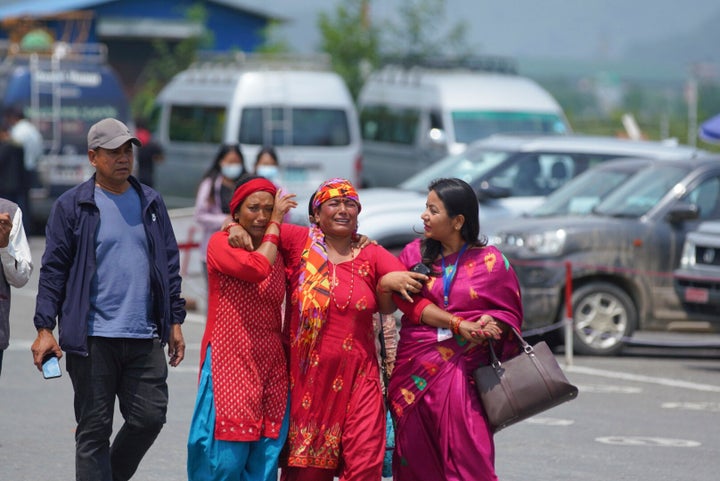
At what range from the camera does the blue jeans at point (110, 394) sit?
6.64m

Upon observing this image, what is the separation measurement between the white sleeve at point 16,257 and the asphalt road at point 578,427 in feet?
5.00

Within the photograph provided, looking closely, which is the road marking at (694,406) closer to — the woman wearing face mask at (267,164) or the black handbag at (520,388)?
the woman wearing face mask at (267,164)

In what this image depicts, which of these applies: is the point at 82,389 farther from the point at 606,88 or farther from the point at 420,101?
the point at 606,88

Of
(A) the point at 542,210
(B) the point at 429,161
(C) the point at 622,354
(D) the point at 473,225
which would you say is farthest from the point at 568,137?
(D) the point at 473,225

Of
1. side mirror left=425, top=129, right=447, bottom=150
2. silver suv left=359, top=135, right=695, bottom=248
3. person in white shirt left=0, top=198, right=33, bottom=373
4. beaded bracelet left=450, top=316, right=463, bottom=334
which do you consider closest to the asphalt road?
person in white shirt left=0, top=198, right=33, bottom=373

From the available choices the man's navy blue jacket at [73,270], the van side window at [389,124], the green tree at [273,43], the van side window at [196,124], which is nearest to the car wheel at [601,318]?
the man's navy blue jacket at [73,270]

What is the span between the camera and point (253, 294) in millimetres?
6543

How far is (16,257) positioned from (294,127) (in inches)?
731

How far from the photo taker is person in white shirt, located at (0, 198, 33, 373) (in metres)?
6.94

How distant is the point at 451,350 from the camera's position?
6578 millimetres

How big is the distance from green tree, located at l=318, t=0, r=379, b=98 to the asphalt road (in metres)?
24.7

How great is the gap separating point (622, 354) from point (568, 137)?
3440mm

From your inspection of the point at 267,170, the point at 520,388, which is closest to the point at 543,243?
the point at 267,170

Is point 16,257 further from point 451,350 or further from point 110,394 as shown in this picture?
point 451,350
